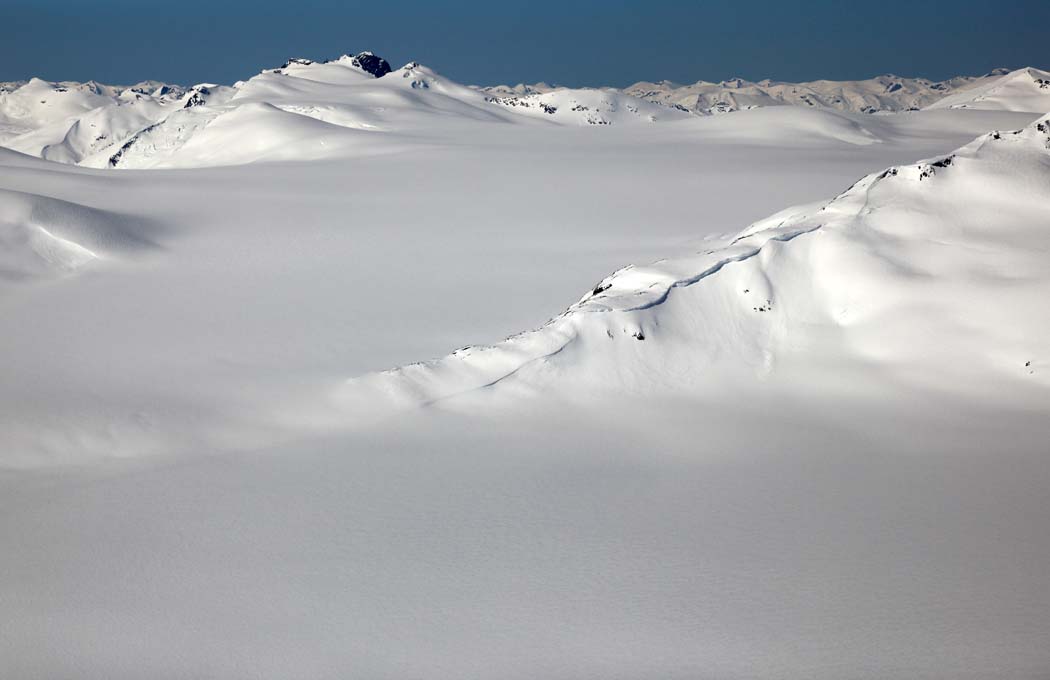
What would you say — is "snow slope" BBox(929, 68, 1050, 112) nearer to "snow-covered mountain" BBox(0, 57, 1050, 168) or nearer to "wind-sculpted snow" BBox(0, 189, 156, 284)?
"snow-covered mountain" BBox(0, 57, 1050, 168)

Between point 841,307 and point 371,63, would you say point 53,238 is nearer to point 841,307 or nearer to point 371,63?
point 841,307

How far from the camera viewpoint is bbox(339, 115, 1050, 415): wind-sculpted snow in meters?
12.1

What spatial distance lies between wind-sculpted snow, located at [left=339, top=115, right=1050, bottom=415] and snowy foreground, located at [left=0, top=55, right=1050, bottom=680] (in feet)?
0.17

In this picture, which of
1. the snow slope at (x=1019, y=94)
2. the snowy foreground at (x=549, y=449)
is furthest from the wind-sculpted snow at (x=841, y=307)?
the snow slope at (x=1019, y=94)

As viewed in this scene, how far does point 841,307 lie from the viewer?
1323 centimetres

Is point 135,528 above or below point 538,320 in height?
below

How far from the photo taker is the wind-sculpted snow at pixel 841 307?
1212 cm

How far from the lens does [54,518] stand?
953 cm

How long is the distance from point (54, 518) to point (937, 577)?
8877 millimetres

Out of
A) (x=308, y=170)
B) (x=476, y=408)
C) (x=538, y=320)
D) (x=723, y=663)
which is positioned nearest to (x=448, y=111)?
(x=308, y=170)

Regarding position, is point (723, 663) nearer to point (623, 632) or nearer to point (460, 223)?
point (623, 632)

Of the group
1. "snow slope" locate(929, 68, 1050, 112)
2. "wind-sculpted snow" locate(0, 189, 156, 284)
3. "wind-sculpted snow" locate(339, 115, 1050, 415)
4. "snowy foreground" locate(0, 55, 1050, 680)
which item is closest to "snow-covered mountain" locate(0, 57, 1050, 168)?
"snow slope" locate(929, 68, 1050, 112)

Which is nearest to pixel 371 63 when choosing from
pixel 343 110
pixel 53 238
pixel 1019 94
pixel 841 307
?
pixel 343 110

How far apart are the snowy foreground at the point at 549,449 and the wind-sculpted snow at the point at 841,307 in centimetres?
5
